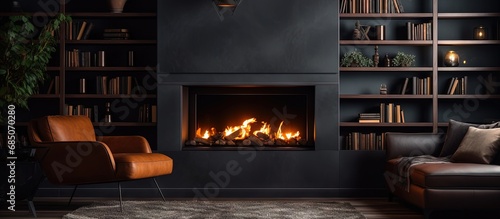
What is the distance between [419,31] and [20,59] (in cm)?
392

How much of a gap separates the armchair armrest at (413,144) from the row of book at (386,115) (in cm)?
58

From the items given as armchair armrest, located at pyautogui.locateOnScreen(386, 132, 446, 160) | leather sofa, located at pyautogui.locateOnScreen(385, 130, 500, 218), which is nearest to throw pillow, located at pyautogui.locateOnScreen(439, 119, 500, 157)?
armchair armrest, located at pyautogui.locateOnScreen(386, 132, 446, 160)

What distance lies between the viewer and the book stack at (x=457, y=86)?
7676 mm

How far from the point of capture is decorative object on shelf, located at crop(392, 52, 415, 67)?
769 cm

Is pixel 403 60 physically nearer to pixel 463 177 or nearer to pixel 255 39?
pixel 255 39

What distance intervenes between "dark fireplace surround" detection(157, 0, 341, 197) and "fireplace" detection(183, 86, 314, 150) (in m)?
0.32

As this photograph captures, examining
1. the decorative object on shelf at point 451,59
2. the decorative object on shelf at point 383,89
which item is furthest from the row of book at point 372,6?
the decorative object on shelf at point 383,89

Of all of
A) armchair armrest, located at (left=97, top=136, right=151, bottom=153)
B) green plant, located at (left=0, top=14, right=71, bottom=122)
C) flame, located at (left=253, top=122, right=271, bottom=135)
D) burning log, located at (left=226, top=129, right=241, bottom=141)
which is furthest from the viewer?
flame, located at (left=253, top=122, right=271, bottom=135)

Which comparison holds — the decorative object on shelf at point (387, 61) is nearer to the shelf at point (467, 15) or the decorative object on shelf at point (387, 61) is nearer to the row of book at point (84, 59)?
the shelf at point (467, 15)

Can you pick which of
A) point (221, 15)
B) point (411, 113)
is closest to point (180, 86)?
point (221, 15)

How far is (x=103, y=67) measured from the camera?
767 centimetres

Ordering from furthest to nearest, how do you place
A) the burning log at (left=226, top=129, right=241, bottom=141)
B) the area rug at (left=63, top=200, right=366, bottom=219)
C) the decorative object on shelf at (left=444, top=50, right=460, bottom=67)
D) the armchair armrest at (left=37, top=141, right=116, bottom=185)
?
the burning log at (left=226, top=129, right=241, bottom=141) → the decorative object on shelf at (left=444, top=50, right=460, bottom=67) → the armchair armrest at (left=37, top=141, right=116, bottom=185) → the area rug at (left=63, top=200, right=366, bottom=219)

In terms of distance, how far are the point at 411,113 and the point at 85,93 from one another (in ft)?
11.1

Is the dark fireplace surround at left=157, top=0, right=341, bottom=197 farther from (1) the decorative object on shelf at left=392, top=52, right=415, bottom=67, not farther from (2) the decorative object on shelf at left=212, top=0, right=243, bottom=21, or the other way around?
(1) the decorative object on shelf at left=392, top=52, right=415, bottom=67
